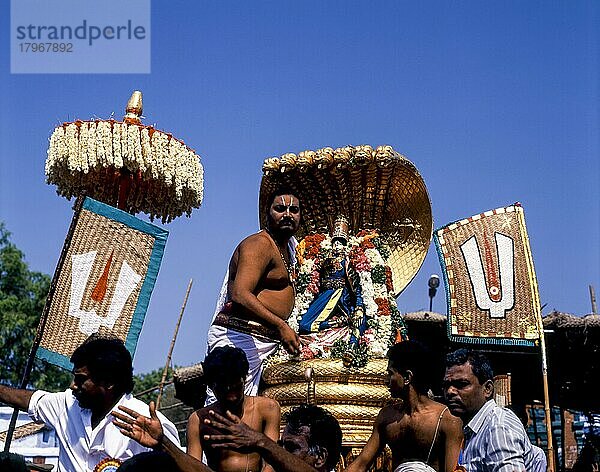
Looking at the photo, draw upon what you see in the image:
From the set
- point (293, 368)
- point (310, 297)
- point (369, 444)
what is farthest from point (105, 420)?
point (310, 297)

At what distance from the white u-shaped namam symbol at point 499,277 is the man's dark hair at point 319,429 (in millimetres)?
4457

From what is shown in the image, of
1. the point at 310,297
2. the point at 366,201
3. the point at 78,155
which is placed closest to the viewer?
the point at 78,155

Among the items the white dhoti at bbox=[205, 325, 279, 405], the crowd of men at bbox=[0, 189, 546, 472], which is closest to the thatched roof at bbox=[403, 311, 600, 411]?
the white dhoti at bbox=[205, 325, 279, 405]

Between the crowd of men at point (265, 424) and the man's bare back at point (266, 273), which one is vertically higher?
the man's bare back at point (266, 273)

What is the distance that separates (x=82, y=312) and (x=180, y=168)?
101 inches

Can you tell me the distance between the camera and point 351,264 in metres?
9.05

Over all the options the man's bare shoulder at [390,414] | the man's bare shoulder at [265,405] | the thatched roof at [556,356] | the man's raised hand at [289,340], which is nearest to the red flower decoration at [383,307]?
the thatched roof at [556,356]

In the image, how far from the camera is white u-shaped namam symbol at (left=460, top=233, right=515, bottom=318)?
27.4ft

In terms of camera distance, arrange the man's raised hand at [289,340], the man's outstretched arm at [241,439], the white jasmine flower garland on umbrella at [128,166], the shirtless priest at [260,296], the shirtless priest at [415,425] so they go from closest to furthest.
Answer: the man's outstretched arm at [241,439] < the shirtless priest at [415,425] < the man's raised hand at [289,340] < the shirtless priest at [260,296] < the white jasmine flower garland on umbrella at [128,166]

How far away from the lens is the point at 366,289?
29.1ft

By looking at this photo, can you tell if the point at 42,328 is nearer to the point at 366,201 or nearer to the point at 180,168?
the point at 180,168

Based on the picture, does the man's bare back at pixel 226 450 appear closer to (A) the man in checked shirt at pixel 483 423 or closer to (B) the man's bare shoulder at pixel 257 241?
(A) the man in checked shirt at pixel 483 423

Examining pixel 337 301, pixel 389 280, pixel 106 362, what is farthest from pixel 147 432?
pixel 389 280

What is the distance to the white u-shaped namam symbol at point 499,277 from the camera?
835cm
